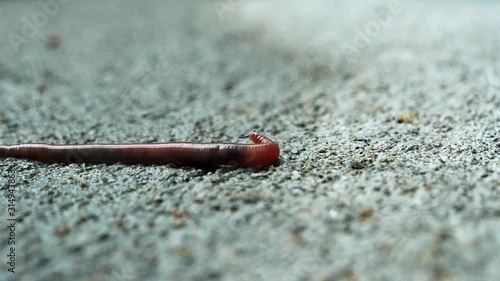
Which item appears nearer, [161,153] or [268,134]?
[161,153]

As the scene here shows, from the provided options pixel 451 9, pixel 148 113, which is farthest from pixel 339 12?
pixel 148 113

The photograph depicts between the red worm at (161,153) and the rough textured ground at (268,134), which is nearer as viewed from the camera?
the rough textured ground at (268,134)

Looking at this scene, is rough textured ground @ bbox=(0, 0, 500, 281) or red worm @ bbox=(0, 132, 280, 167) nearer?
rough textured ground @ bbox=(0, 0, 500, 281)

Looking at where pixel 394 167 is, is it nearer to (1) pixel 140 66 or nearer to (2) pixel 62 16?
(1) pixel 140 66
